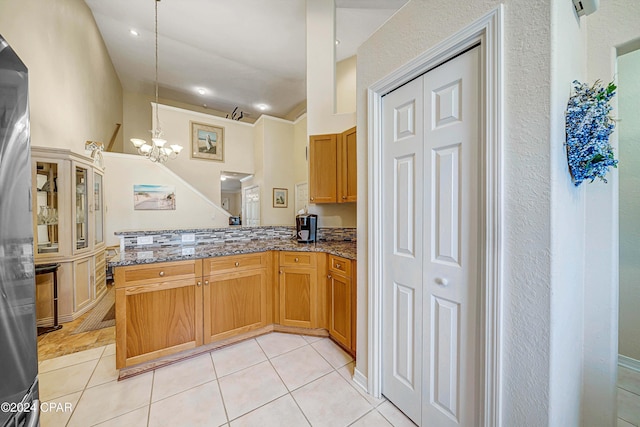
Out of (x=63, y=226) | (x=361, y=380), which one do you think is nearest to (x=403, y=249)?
(x=361, y=380)

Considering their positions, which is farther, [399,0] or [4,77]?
[399,0]

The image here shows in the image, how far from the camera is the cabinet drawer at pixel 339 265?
1.99 m

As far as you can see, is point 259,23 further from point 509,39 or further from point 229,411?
point 229,411

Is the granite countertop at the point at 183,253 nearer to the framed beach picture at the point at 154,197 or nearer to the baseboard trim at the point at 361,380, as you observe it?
the baseboard trim at the point at 361,380

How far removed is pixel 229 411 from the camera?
147cm

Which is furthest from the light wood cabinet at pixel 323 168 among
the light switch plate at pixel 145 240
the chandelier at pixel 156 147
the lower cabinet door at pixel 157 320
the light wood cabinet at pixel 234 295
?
the chandelier at pixel 156 147

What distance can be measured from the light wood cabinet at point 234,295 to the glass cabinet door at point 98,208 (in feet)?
8.74

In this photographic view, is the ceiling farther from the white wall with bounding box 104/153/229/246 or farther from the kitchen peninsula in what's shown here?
the kitchen peninsula

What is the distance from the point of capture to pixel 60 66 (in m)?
3.06

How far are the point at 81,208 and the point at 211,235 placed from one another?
1.95m

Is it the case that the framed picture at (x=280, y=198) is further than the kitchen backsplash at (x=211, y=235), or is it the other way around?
the framed picture at (x=280, y=198)

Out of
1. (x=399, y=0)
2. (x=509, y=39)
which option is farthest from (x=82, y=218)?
(x=399, y=0)

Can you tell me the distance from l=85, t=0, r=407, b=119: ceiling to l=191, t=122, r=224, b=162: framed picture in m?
1.16

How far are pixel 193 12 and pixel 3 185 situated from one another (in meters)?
4.60
